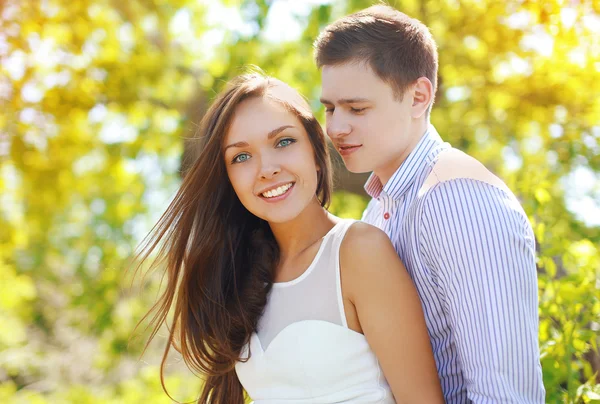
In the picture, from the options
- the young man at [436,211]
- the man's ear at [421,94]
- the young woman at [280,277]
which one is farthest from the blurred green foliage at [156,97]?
the young woman at [280,277]

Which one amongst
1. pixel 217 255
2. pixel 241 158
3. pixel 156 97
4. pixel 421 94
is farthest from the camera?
pixel 156 97

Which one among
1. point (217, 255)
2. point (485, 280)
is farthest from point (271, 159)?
point (485, 280)

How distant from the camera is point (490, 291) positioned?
1.74 m

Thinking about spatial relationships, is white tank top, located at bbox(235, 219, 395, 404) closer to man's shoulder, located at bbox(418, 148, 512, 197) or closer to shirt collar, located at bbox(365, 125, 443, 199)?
shirt collar, located at bbox(365, 125, 443, 199)

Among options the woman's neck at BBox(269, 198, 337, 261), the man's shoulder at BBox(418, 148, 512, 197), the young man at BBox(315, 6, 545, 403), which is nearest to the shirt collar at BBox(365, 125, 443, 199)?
the young man at BBox(315, 6, 545, 403)

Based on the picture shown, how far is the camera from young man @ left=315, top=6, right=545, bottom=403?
175 centimetres

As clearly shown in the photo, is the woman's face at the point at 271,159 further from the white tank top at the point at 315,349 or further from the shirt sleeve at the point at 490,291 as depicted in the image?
the shirt sleeve at the point at 490,291

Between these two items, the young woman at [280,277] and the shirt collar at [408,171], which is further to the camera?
the shirt collar at [408,171]

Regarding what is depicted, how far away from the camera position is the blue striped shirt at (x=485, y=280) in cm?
174

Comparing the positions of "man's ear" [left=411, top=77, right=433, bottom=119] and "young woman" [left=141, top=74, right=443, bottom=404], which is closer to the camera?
"young woman" [left=141, top=74, right=443, bottom=404]

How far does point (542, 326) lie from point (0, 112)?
4358 mm

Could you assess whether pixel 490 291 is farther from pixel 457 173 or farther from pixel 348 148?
pixel 348 148

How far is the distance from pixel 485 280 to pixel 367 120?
0.74 m

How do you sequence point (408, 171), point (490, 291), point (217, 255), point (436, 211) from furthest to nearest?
1. point (217, 255)
2. point (408, 171)
3. point (436, 211)
4. point (490, 291)
